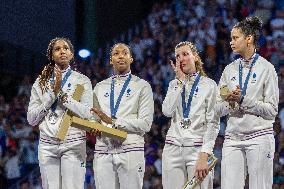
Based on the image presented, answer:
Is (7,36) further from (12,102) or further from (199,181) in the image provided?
(199,181)

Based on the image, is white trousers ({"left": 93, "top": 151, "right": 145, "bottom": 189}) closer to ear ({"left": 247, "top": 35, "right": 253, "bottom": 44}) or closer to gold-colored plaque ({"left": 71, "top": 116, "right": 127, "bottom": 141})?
gold-colored plaque ({"left": 71, "top": 116, "right": 127, "bottom": 141})

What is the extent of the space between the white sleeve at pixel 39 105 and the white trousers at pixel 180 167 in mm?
1180

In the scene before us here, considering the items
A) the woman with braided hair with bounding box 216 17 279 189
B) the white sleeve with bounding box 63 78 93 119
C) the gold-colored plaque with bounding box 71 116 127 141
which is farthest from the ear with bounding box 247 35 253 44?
the white sleeve with bounding box 63 78 93 119

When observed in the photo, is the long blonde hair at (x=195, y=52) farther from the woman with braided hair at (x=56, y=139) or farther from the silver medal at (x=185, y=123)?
the woman with braided hair at (x=56, y=139)

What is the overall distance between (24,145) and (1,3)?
3.78m

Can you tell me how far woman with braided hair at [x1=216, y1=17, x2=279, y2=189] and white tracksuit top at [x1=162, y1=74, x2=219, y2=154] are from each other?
24 cm

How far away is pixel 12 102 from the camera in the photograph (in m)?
12.8

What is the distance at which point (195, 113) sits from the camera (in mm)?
6219

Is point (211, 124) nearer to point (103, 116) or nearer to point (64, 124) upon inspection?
point (103, 116)

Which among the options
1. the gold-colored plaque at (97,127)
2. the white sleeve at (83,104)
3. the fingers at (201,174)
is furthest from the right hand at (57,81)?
the fingers at (201,174)

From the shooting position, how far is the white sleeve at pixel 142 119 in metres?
6.30

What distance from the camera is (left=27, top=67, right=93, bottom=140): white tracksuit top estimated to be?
6.26 metres

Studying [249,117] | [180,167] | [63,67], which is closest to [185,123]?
[180,167]

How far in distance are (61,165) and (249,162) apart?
174 cm
